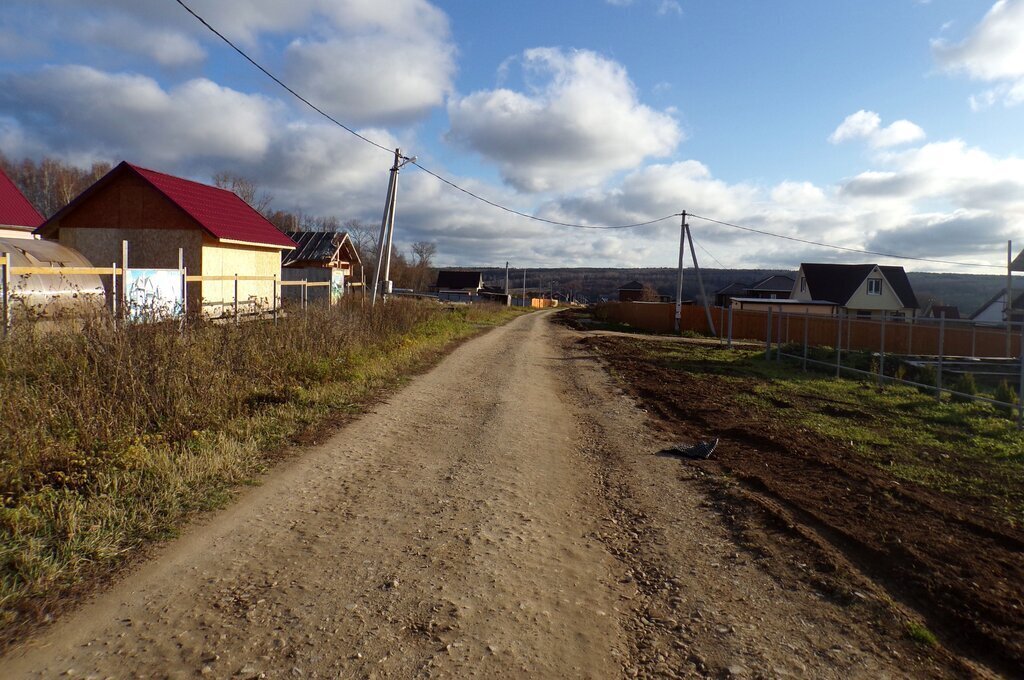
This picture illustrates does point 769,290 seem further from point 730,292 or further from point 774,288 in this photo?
point 730,292

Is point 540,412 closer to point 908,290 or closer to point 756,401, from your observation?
point 756,401

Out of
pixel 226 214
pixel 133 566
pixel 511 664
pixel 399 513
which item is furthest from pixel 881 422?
pixel 226 214

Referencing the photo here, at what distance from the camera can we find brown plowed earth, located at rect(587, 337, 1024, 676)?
13.1 feet

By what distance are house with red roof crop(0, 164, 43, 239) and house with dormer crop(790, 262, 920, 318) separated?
170ft

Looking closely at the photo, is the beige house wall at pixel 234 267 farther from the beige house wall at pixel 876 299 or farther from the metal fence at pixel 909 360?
the beige house wall at pixel 876 299

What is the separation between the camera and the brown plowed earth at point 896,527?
3998 millimetres

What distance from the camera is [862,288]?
2203 inches

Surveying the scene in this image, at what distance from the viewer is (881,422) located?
430 inches

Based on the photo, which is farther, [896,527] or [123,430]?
[123,430]

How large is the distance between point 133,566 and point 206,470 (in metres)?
1.76

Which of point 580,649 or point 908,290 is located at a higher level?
point 908,290

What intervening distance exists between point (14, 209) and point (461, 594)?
2811 centimetres

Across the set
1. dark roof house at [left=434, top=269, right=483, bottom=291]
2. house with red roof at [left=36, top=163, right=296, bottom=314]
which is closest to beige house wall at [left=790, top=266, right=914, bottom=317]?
house with red roof at [left=36, top=163, right=296, bottom=314]

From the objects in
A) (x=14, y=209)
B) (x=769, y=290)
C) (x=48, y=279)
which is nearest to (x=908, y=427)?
(x=48, y=279)
